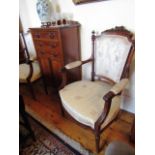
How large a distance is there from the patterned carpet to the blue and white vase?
1372 millimetres

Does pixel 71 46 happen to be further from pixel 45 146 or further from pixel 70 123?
pixel 45 146

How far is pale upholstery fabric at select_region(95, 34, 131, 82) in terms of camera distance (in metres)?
1.44

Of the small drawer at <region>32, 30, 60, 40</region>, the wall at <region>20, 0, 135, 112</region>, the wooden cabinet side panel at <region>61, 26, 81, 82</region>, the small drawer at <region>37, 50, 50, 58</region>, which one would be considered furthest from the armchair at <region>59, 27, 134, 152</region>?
the small drawer at <region>37, 50, 50, 58</region>

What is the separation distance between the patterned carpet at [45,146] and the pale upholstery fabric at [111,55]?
81 centimetres

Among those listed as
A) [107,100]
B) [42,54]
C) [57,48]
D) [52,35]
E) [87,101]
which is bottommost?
[87,101]

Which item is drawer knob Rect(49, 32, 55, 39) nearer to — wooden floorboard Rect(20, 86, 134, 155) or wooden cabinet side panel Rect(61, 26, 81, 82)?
wooden cabinet side panel Rect(61, 26, 81, 82)

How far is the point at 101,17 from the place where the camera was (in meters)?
1.70

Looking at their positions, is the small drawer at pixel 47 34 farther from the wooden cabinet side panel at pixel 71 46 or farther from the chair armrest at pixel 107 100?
the chair armrest at pixel 107 100

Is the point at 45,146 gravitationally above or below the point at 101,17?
below

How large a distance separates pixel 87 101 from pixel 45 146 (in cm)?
64

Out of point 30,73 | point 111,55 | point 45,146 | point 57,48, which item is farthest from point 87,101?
point 30,73
